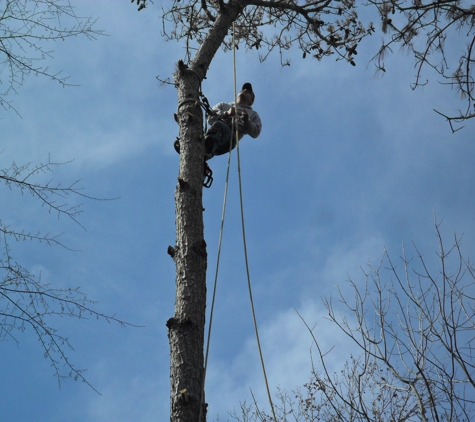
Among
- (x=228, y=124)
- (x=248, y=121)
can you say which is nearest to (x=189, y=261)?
(x=228, y=124)

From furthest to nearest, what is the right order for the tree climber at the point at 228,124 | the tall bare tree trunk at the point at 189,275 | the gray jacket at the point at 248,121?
the gray jacket at the point at 248,121
the tree climber at the point at 228,124
the tall bare tree trunk at the point at 189,275

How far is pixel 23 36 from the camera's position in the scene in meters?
3.71

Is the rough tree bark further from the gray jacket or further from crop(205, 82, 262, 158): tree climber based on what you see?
the gray jacket

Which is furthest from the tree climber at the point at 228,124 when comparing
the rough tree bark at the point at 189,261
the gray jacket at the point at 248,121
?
the rough tree bark at the point at 189,261

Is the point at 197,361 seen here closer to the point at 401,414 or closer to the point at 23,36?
the point at 23,36

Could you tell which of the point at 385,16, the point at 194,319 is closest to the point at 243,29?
the point at 385,16

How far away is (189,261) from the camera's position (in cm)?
339

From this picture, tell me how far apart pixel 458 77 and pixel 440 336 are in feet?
6.63

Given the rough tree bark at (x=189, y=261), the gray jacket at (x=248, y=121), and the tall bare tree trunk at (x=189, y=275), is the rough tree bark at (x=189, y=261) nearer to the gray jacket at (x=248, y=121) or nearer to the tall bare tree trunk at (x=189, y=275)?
the tall bare tree trunk at (x=189, y=275)

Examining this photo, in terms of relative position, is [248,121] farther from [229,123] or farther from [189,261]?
[189,261]

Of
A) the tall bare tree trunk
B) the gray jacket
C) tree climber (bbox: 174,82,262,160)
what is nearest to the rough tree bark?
the tall bare tree trunk

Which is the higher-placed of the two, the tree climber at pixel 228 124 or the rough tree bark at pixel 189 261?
the tree climber at pixel 228 124

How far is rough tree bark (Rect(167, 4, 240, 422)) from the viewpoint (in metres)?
3.01

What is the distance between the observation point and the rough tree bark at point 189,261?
3.01 m
